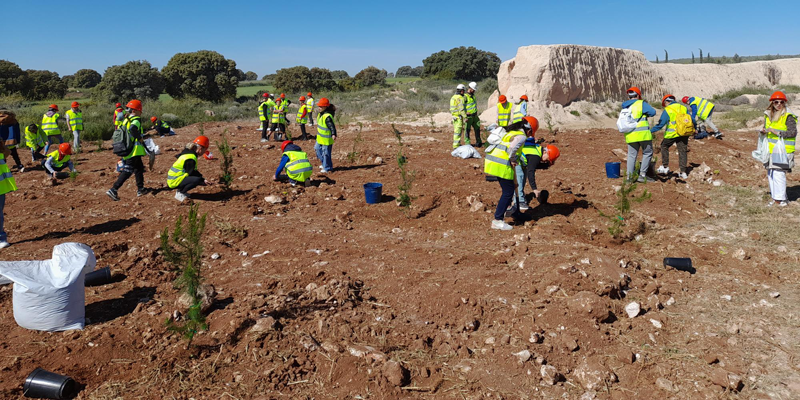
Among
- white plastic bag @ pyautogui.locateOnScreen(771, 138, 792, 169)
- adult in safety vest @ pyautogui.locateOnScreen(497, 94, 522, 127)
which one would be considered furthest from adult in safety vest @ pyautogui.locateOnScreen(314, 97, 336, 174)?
white plastic bag @ pyautogui.locateOnScreen(771, 138, 792, 169)

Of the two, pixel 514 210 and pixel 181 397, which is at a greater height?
pixel 514 210

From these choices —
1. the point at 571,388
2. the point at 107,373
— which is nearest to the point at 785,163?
the point at 571,388

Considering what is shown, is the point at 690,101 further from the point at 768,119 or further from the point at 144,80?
the point at 144,80

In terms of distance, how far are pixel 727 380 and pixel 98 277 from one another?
528cm

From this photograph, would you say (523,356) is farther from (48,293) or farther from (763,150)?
(763,150)

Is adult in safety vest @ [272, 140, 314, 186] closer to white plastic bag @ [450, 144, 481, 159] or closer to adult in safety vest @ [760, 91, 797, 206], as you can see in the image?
white plastic bag @ [450, 144, 481, 159]

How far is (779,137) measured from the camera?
6.57 m

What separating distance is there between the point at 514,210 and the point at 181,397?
15.1 feet

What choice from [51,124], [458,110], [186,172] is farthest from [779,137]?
[51,124]

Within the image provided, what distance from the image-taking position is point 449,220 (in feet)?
21.7

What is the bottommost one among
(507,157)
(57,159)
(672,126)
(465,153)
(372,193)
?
(372,193)

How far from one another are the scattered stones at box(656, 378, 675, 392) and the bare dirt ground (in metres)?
0.02

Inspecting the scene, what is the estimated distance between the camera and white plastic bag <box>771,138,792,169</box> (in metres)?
6.54

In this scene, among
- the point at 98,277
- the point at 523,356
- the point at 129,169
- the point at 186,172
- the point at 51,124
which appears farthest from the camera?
the point at 51,124
